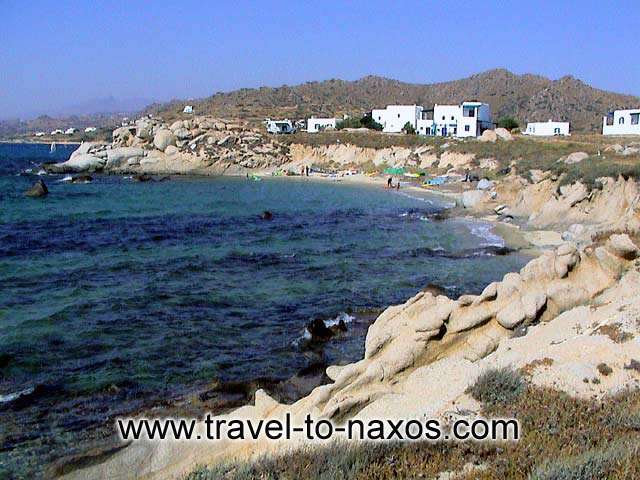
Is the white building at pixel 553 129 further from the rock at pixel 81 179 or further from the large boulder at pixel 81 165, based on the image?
the large boulder at pixel 81 165

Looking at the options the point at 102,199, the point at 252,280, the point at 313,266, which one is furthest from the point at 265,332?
the point at 102,199

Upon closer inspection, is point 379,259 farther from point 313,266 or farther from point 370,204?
point 370,204

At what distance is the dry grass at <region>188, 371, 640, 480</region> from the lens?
243 inches

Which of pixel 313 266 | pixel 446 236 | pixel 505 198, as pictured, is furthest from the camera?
pixel 505 198

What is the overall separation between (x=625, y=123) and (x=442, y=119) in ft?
84.4

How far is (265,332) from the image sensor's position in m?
17.9

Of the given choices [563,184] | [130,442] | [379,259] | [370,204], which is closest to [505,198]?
A: [563,184]

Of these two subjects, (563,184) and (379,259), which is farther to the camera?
(563,184)

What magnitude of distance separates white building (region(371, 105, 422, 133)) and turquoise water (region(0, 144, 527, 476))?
51.2m

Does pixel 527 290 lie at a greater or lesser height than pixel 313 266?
greater

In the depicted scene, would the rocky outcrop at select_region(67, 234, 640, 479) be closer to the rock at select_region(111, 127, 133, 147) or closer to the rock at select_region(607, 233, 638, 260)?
the rock at select_region(607, 233, 638, 260)

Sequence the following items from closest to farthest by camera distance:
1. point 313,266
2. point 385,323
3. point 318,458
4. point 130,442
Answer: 1. point 318,458
2. point 130,442
3. point 385,323
4. point 313,266

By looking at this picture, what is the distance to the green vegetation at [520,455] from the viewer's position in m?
6.18

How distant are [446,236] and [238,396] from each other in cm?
2209
